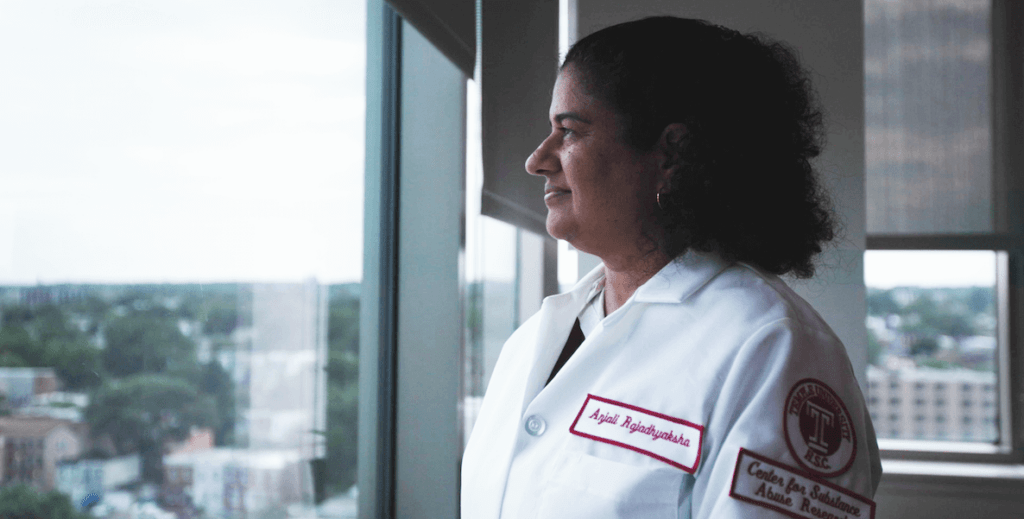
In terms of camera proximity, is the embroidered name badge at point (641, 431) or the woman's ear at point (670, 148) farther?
the woman's ear at point (670, 148)

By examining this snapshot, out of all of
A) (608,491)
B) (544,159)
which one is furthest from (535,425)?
(544,159)

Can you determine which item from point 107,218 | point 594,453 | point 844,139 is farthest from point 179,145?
point 844,139

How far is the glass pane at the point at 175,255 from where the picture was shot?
0.90 meters

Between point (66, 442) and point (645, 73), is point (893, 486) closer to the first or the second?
point (645, 73)

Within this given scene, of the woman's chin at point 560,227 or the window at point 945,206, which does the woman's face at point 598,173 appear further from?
the window at point 945,206

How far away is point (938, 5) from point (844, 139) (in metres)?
1.27

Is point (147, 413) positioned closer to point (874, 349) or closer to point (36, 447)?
point (36, 447)

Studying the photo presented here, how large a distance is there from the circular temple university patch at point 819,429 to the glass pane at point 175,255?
104 cm

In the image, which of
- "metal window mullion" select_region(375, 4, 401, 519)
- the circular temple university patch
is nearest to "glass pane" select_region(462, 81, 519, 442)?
"metal window mullion" select_region(375, 4, 401, 519)

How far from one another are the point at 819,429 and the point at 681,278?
11.4 inches

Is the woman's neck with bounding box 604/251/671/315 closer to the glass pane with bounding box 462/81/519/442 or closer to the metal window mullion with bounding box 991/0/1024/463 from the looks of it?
the glass pane with bounding box 462/81/519/442

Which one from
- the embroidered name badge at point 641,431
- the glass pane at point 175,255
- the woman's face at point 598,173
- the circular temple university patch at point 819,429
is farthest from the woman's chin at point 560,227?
the glass pane at point 175,255

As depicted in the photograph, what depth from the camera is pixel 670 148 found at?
945 mm

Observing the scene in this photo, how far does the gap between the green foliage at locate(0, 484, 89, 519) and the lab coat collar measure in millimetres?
948
